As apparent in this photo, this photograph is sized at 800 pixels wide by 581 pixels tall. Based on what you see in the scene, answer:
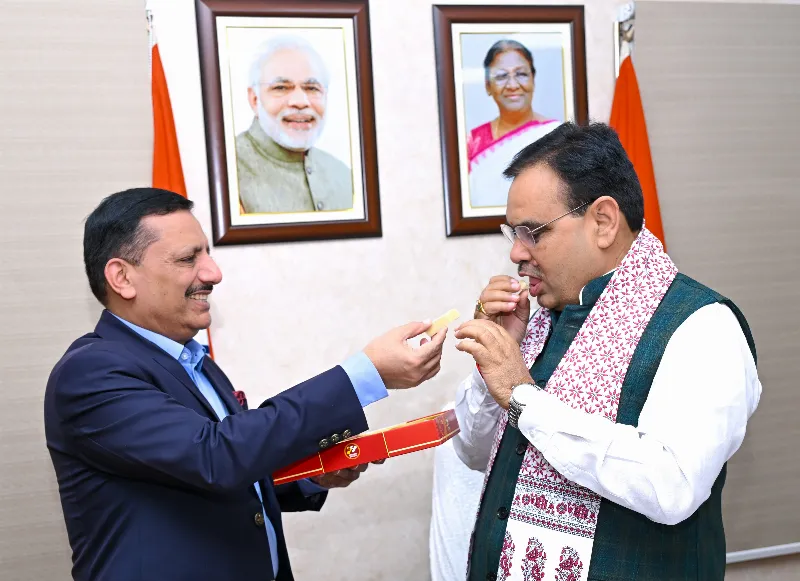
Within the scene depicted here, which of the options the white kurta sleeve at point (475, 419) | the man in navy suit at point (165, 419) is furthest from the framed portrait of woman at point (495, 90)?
the man in navy suit at point (165, 419)

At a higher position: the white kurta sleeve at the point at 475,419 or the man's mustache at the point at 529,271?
the man's mustache at the point at 529,271

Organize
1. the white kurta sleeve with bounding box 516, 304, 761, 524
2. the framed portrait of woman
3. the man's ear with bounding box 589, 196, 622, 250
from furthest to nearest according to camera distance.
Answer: the framed portrait of woman
the man's ear with bounding box 589, 196, 622, 250
the white kurta sleeve with bounding box 516, 304, 761, 524

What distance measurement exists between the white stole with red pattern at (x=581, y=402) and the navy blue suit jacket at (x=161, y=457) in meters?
0.41

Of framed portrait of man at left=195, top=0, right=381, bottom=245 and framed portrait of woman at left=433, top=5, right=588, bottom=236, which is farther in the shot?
framed portrait of woman at left=433, top=5, right=588, bottom=236

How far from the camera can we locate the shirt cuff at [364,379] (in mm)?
1649

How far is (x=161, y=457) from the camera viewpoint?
153 cm

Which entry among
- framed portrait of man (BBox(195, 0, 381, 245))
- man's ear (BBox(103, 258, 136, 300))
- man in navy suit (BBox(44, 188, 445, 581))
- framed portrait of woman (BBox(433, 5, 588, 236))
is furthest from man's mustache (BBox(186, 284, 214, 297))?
framed portrait of woman (BBox(433, 5, 588, 236))

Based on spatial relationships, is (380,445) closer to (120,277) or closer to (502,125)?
(120,277)

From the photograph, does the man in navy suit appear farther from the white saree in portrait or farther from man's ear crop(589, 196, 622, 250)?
the white saree in portrait

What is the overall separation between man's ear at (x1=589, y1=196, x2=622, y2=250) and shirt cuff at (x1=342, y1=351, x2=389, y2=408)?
0.57 meters

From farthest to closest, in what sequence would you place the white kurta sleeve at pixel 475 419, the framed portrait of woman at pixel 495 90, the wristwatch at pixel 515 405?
the framed portrait of woman at pixel 495 90 < the white kurta sleeve at pixel 475 419 < the wristwatch at pixel 515 405

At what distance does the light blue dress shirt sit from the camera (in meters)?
1.66

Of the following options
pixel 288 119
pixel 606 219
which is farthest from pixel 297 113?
pixel 606 219

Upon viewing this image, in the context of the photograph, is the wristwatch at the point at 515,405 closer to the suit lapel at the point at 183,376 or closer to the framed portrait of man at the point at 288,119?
the suit lapel at the point at 183,376
